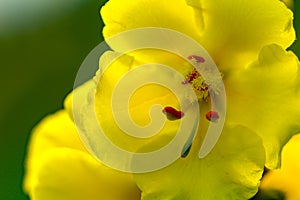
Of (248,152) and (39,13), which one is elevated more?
(248,152)

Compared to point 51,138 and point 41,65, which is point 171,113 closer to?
point 51,138

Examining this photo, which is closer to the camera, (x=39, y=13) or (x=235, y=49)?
(x=235, y=49)

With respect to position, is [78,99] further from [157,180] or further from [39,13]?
[39,13]

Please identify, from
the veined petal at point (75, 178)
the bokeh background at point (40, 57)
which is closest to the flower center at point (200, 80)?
the veined petal at point (75, 178)

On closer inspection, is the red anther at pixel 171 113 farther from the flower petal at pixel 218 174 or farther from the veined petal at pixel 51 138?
the veined petal at pixel 51 138

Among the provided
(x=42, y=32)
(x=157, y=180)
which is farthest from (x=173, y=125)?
(x=42, y=32)

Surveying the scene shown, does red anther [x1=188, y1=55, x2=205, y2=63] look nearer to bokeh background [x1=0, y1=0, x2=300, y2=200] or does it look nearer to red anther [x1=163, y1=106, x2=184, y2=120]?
red anther [x1=163, y1=106, x2=184, y2=120]
